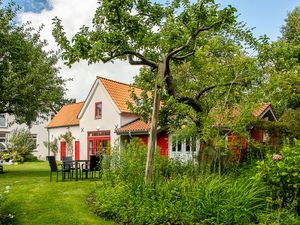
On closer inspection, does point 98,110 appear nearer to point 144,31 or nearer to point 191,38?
point 144,31

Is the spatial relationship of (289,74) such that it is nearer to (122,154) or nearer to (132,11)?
(132,11)

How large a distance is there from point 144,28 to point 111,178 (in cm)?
417

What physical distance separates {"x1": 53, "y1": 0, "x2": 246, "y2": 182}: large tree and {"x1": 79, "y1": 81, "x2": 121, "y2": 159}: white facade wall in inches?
517

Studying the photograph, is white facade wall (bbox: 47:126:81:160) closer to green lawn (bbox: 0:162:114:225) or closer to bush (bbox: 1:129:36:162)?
bush (bbox: 1:129:36:162)

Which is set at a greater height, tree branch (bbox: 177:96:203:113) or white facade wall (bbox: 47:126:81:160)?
tree branch (bbox: 177:96:203:113)

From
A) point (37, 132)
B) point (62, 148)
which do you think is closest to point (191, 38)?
point (62, 148)

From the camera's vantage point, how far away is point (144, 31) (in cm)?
812

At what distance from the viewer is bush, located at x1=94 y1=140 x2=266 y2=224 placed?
5891mm

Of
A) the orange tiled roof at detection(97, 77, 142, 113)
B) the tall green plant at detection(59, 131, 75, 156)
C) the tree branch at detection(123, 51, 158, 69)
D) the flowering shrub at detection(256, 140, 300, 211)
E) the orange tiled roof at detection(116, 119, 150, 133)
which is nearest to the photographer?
the flowering shrub at detection(256, 140, 300, 211)

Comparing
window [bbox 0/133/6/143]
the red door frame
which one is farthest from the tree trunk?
window [bbox 0/133/6/143]

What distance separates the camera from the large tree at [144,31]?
7.41m

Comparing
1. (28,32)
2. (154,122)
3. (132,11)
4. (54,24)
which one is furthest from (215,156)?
(28,32)

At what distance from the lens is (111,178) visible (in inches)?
347

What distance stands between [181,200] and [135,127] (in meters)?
13.6
